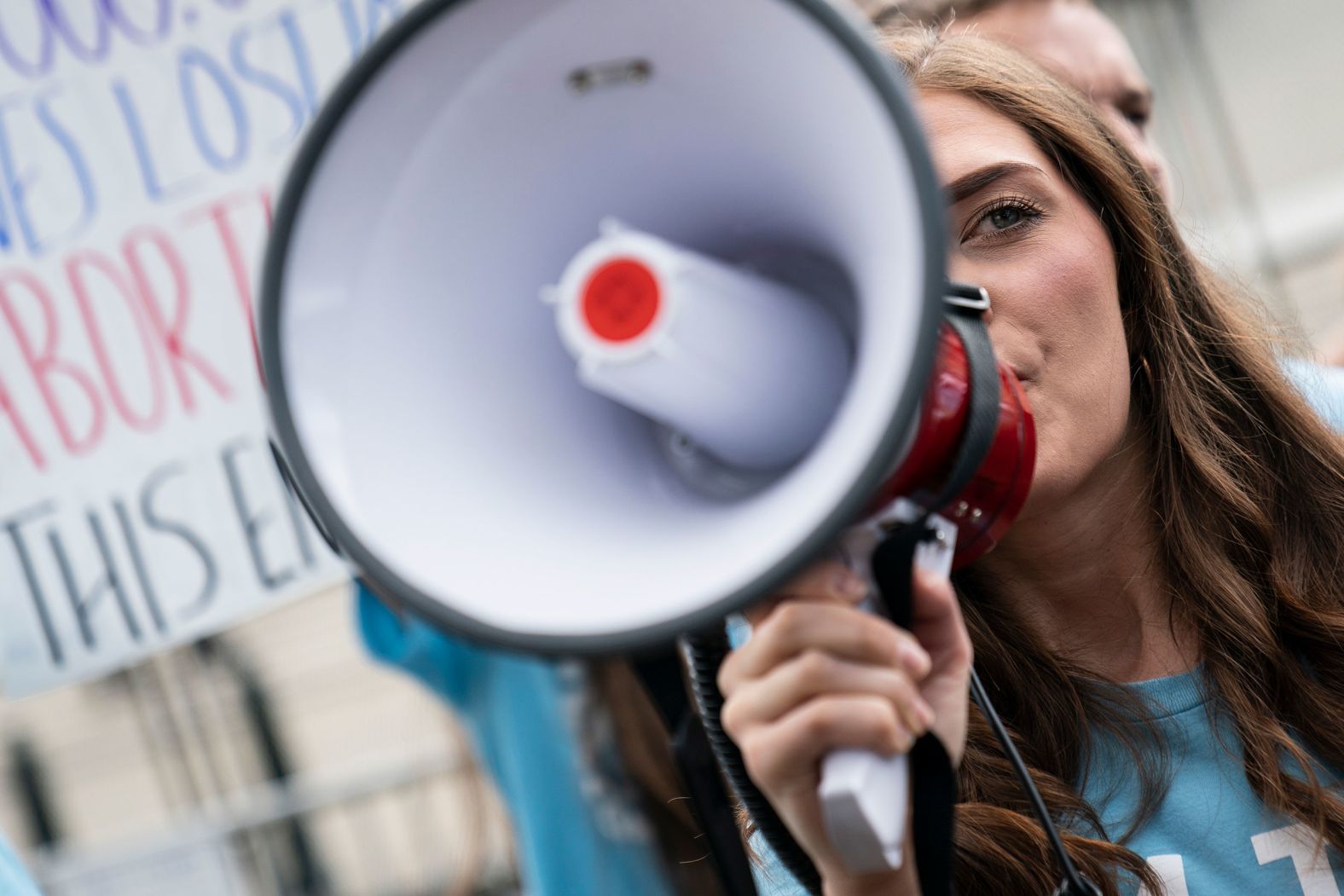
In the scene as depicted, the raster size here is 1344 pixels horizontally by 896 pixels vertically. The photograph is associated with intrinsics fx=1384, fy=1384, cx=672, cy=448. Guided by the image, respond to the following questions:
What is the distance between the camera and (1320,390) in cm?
174

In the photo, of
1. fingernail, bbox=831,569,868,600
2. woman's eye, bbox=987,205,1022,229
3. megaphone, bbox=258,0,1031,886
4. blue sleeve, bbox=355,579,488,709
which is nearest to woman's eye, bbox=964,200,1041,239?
woman's eye, bbox=987,205,1022,229

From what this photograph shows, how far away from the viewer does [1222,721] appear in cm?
127

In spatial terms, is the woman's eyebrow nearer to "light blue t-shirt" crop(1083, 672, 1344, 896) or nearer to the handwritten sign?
"light blue t-shirt" crop(1083, 672, 1344, 896)

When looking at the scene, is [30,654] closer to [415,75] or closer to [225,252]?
[225,252]

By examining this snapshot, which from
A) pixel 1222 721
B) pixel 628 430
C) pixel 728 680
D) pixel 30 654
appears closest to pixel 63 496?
pixel 30 654

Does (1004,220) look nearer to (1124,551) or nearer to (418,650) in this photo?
(1124,551)

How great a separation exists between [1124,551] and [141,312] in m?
1.41

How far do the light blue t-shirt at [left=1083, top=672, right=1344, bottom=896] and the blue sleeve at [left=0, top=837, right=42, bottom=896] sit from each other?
0.97 m

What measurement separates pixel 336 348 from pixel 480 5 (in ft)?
0.70

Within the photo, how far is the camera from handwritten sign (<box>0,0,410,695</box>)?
1984 mm

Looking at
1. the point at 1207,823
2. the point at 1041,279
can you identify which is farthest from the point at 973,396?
the point at 1207,823

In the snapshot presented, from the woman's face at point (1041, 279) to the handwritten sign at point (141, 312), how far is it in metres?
1.01

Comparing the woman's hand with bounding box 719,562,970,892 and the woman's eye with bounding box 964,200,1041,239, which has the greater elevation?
the woman's eye with bounding box 964,200,1041,239

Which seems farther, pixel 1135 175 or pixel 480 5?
pixel 1135 175
